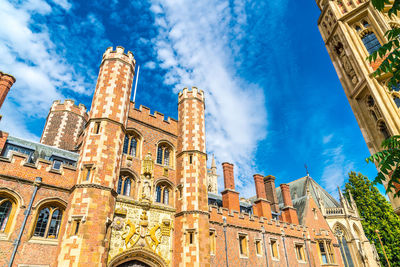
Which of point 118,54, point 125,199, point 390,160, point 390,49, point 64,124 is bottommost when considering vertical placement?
point 390,160

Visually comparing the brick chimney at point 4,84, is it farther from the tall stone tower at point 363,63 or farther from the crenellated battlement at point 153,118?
the tall stone tower at point 363,63

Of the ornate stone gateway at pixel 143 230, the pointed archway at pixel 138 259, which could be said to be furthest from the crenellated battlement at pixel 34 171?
the pointed archway at pixel 138 259

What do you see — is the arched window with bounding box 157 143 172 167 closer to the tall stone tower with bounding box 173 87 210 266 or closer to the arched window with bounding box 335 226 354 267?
the tall stone tower with bounding box 173 87 210 266

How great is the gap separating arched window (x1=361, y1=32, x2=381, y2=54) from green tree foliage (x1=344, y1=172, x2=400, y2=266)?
71.0 feet

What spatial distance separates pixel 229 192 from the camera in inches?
792

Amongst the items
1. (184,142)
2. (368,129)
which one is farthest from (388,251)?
(184,142)

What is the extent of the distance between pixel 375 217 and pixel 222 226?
22.7 metres

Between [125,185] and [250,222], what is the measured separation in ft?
35.0

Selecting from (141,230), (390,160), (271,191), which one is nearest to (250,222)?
(271,191)

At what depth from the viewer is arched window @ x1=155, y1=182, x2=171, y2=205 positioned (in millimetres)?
16094

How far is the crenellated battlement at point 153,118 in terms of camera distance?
17250 millimetres

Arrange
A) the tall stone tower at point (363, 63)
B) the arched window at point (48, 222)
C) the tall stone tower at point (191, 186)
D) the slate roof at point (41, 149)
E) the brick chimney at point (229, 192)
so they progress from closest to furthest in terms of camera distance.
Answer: the tall stone tower at point (363, 63), the arched window at point (48, 222), the tall stone tower at point (191, 186), the slate roof at point (41, 149), the brick chimney at point (229, 192)

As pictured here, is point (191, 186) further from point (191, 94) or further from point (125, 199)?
point (191, 94)

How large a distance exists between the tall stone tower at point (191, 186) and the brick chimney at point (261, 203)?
767 centimetres
